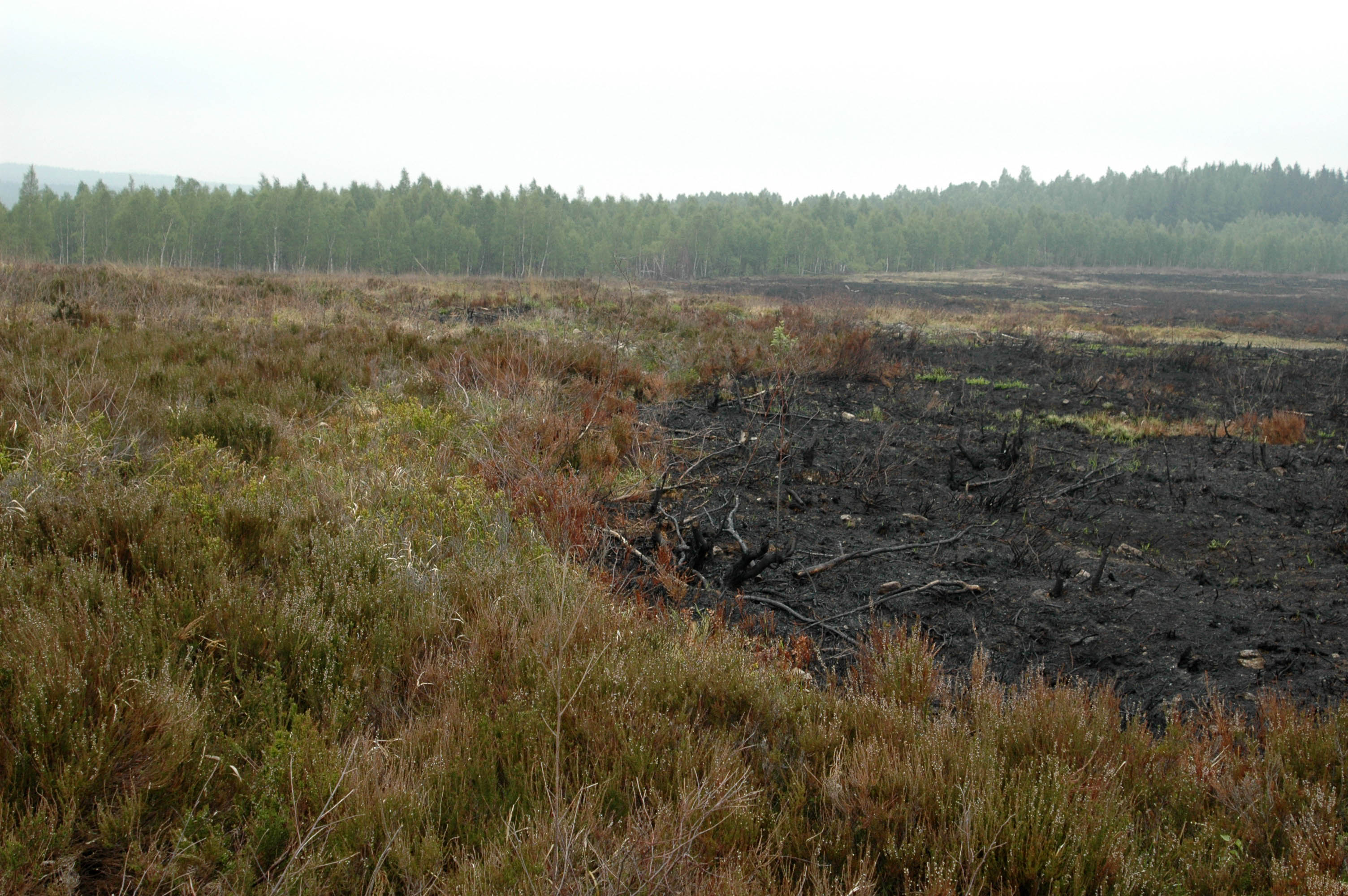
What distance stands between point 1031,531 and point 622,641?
14.0ft

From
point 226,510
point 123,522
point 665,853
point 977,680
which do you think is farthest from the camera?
point 226,510

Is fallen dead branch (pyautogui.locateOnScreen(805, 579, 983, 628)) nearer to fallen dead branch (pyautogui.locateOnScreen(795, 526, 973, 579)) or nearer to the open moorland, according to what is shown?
the open moorland

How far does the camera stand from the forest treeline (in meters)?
62.7

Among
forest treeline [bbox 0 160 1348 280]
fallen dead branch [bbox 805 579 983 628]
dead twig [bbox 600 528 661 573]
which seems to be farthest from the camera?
forest treeline [bbox 0 160 1348 280]

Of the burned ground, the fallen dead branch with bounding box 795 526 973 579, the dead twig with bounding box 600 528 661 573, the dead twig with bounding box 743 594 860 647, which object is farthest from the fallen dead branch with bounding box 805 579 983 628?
the dead twig with bounding box 600 528 661 573

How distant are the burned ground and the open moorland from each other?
0.05 m

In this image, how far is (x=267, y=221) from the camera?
6562 centimetres

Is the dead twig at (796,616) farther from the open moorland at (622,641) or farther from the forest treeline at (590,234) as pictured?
the forest treeline at (590,234)

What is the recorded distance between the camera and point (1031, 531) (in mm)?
6027

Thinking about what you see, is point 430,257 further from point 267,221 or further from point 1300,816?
point 1300,816

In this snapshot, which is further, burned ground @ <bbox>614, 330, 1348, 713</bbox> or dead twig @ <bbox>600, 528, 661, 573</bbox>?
dead twig @ <bbox>600, 528, 661, 573</bbox>

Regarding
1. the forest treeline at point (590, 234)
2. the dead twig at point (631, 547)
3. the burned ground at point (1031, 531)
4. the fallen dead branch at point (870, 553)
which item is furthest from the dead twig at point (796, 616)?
the forest treeline at point (590, 234)

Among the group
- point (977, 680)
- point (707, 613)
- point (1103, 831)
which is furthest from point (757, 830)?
point (707, 613)

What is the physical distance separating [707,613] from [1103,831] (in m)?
2.39
